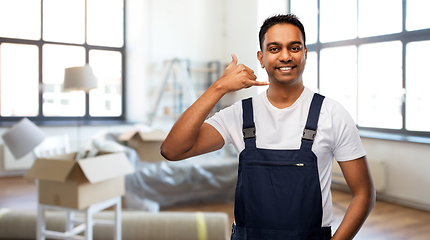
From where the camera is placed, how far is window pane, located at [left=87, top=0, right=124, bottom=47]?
658cm

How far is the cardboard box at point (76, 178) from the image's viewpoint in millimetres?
1947

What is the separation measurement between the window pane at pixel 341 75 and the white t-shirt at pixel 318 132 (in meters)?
4.42

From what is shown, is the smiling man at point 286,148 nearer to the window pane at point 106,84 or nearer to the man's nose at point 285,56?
the man's nose at point 285,56

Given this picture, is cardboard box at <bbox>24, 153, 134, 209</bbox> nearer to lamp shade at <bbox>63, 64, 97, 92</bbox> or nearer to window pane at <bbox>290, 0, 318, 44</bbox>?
lamp shade at <bbox>63, 64, 97, 92</bbox>

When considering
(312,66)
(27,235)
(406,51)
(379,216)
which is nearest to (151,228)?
(27,235)

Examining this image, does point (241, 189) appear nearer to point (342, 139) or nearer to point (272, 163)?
point (272, 163)

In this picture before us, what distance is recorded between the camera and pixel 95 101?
6.67m

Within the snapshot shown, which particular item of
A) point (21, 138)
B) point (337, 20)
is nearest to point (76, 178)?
point (21, 138)

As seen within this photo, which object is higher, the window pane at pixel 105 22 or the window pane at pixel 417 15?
the window pane at pixel 105 22

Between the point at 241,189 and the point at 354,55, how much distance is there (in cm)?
472

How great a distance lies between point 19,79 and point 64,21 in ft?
4.04

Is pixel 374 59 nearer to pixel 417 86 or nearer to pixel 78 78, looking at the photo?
pixel 417 86

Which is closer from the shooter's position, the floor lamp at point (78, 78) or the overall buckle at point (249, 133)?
the overall buckle at point (249, 133)

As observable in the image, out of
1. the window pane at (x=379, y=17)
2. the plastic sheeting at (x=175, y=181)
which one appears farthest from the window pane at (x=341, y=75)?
the plastic sheeting at (x=175, y=181)
